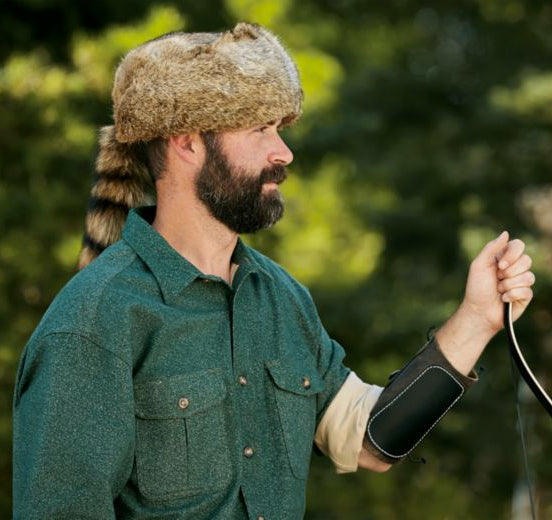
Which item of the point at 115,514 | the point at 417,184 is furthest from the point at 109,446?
the point at 417,184

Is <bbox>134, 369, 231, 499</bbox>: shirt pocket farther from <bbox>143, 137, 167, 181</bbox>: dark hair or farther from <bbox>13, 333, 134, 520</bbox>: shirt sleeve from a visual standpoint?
<bbox>143, 137, 167, 181</bbox>: dark hair

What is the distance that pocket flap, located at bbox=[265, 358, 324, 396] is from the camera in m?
2.88

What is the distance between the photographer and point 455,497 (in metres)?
8.60

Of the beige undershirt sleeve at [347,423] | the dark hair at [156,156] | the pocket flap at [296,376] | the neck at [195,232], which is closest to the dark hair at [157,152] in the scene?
the dark hair at [156,156]

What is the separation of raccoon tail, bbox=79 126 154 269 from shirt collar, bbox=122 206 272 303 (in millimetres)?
180

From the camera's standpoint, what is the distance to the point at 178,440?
2.66 m

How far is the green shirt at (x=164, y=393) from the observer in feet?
8.17

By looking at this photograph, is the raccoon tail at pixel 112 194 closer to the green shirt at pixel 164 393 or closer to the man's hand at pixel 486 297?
the green shirt at pixel 164 393

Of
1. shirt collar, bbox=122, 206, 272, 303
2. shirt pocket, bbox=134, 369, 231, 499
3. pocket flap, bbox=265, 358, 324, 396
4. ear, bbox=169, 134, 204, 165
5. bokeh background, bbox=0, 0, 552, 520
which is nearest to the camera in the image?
shirt pocket, bbox=134, 369, 231, 499

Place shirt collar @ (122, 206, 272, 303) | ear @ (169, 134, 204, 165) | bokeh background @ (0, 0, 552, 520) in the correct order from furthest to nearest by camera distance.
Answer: bokeh background @ (0, 0, 552, 520) → ear @ (169, 134, 204, 165) → shirt collar @ (122, 206, 272, 303)

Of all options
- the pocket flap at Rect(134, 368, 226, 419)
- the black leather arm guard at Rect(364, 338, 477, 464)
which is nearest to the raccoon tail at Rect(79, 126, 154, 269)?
the pocket flap at Rect(134, 368, 226, 419)

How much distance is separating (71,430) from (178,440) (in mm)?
278

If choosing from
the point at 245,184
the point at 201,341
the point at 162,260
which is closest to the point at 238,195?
the point at 245,184

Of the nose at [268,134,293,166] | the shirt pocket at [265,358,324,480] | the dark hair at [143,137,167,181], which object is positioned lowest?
the shirt pocket at [265,358,324,480]
